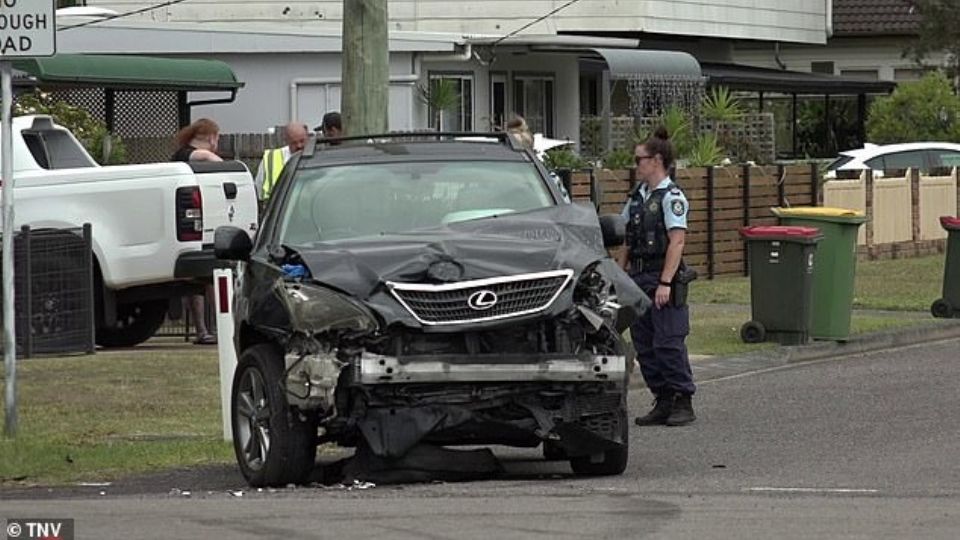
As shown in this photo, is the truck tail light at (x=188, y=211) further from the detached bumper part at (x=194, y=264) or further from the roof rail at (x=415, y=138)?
the roof rail at (x=415, y=138)

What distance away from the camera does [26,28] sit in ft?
40.9

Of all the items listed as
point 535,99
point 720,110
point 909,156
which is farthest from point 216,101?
point 909,156

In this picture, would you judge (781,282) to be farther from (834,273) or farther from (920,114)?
(920,114)

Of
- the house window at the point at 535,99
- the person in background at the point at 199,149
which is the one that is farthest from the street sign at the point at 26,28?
the house window at the point at 535,99

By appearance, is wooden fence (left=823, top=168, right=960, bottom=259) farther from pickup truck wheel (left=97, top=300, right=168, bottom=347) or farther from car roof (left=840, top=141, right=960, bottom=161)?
pickup truck wheel (left=97, top=300, right=168, bottom=347)

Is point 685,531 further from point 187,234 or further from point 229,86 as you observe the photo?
point 229,86

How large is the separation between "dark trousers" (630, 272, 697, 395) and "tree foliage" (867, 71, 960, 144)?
2657 cm

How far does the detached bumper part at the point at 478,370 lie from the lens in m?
10.3

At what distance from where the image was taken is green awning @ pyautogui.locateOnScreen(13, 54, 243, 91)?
2508 centimetres

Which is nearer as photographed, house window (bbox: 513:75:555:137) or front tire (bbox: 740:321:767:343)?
front tire (bbox: 740:321:767:343)

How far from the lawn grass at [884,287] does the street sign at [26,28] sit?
1184cm

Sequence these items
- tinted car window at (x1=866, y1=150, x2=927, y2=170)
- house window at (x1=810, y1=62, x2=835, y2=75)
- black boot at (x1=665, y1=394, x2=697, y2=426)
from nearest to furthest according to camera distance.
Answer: black boot at (x1=665, y1=394, x2=697, y2=426) → tinted car window at (x1=866, y1=150, x2=927, y2=170) → house window at (x1=810, y1=62, x2=835, y2=75)

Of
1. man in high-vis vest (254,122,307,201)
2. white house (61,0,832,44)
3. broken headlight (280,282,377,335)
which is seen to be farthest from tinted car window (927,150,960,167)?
broken headlight (280,282,377,335)

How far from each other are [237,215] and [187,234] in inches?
20.5
